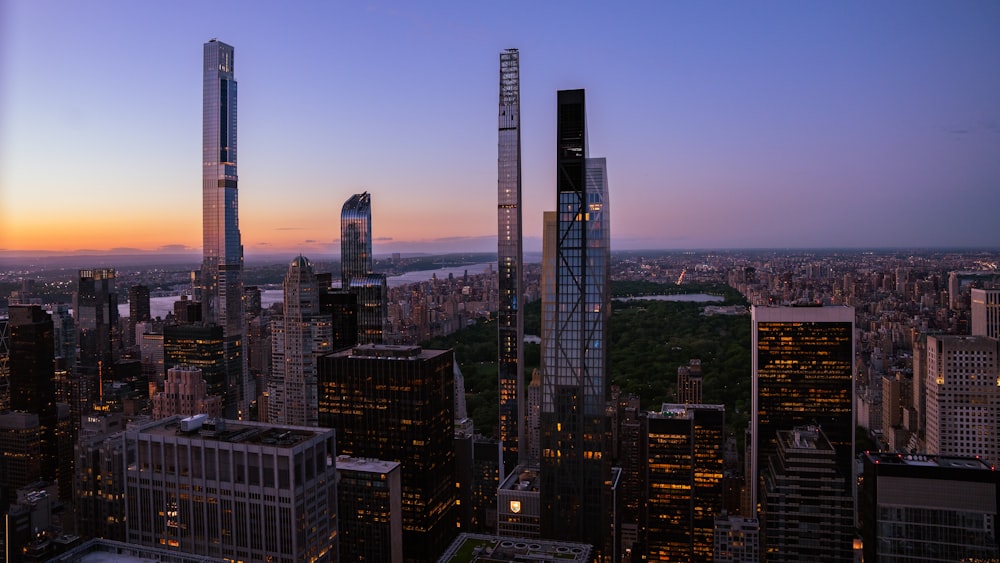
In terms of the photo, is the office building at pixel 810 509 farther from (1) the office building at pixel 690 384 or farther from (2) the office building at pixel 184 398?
(2) the office building at pixel 184 398

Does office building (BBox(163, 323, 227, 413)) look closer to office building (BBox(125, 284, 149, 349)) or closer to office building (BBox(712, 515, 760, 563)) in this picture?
office building (BBox(125, 284, 149, 349))

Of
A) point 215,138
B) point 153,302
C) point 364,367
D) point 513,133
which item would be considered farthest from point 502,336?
point 215,138

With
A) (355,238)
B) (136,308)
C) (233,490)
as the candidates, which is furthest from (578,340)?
(136,308)

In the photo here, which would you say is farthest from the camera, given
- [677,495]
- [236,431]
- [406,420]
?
[677,495]

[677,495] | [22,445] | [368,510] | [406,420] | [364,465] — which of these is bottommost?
[677,495]

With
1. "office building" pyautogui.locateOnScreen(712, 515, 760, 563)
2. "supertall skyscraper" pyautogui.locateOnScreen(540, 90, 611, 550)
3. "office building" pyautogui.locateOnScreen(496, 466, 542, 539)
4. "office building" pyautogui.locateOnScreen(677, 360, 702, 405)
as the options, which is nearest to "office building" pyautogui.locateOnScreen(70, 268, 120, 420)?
"office building" pyautogui.locateOnScreen(496, 466, 542, 539)

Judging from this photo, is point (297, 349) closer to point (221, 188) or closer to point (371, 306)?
point (371, 306)

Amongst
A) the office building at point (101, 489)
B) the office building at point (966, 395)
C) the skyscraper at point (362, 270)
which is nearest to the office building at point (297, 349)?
the skyscraper at point (362, 270)

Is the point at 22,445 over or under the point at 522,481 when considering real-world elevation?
over
